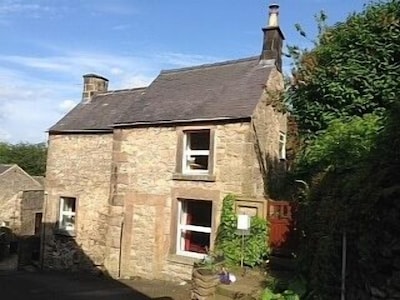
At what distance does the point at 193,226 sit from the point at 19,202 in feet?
66.1

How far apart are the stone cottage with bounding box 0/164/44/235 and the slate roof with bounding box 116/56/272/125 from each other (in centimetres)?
1326

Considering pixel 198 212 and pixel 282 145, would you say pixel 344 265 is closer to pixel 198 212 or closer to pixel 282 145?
pixel 198 212

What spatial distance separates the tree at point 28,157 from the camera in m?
60.2

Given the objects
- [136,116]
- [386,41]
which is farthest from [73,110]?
[386,41]

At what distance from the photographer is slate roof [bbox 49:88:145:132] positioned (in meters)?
19.0

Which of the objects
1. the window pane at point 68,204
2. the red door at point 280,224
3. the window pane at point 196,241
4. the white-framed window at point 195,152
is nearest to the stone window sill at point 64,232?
the window pane at point 68,204

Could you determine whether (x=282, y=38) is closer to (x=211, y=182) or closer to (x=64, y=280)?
(x=211, y=182)

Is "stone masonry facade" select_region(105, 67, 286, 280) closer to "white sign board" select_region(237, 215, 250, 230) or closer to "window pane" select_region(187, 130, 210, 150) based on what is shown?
"window pane" select_region(187, 130, 210, 150)

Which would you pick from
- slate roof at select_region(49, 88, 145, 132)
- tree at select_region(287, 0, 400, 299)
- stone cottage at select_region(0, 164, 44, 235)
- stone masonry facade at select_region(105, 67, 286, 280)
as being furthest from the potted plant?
stone cottage at select_region(0, 164, 44, 235)

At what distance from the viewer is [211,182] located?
14273 millimetres

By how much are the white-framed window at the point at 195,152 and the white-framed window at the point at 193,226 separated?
1.01m

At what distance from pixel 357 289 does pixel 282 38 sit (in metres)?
12.1

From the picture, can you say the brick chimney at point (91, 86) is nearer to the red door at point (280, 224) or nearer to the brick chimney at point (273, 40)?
the brick chimney at point (273, 40)

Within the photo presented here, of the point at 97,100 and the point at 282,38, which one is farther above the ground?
the point at 282,38
